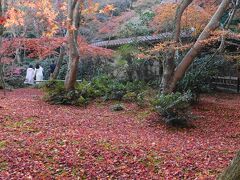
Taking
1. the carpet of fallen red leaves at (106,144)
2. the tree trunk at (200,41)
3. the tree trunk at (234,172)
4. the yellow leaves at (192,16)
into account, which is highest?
the yellow leaves at (192,16)

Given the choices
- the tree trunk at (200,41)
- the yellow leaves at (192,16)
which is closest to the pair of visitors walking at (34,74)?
the yellow leaves at (192,16)

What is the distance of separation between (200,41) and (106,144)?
18.5 ft

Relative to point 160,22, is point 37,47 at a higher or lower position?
lower

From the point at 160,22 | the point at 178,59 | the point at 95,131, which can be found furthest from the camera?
the point at 160,22

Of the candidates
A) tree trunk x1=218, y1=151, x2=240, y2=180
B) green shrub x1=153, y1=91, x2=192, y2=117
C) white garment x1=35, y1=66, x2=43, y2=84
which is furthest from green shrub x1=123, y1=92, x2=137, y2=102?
tree trunk x1=218, y1=151, x2=240, y2=180

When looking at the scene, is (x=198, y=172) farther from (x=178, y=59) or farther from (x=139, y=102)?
(x=178, y=59)

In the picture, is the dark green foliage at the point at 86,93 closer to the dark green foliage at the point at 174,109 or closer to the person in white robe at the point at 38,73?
the dark green foliage at the point at 174,109

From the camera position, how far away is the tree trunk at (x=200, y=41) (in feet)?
33.2

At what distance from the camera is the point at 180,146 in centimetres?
688

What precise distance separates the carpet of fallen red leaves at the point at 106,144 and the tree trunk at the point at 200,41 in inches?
67.6

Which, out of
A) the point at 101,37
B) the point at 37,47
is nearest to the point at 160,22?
the point at 37,47

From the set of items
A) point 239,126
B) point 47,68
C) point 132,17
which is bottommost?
point 239,126

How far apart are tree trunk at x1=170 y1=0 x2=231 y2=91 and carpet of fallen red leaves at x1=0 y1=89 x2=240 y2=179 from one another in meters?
1.72

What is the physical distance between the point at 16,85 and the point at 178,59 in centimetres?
965
